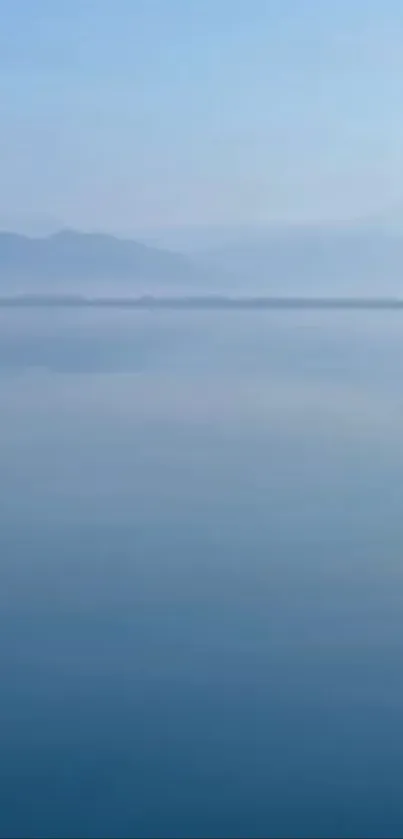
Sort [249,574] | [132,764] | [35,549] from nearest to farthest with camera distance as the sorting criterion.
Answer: [132,764] → [249,574] → [35,549]

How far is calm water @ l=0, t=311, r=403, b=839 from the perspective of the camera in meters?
3.23

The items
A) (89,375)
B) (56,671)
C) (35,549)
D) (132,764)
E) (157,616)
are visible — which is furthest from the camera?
(89,375)

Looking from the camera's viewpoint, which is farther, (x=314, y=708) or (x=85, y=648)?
(x=85, y=648)

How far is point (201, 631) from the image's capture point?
435 centimetres

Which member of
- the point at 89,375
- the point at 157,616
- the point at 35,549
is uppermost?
the point at 89,375

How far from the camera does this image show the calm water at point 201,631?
3.23 m

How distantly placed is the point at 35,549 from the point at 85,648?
1219mm

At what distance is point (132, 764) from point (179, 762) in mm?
118

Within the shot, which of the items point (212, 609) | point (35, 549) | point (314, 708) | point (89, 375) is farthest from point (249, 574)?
point (89, 375)

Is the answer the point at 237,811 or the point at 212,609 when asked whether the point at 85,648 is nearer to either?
the point at 212,609

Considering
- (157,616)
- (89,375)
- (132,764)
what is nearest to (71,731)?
(132,764)

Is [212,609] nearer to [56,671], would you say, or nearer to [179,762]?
[56,671]

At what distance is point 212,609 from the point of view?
457 centimetres

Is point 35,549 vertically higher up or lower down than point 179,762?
higher up
